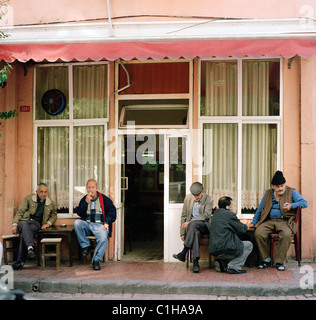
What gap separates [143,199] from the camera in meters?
14.8

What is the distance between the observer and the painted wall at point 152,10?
862 centimetres

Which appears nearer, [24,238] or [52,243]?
[52,243]

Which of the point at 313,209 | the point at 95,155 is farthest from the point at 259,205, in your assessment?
the point at 95,155

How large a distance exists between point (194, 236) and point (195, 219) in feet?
1.22

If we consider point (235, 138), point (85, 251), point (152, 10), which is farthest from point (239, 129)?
point (85, 251)

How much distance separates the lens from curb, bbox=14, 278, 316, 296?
687cm

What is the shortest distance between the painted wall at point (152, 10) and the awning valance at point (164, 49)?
4.90ft

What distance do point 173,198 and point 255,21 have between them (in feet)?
11.7

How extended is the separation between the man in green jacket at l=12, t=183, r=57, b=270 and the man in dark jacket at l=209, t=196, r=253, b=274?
3169 millimetres

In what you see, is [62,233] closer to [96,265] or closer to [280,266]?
[96,265]

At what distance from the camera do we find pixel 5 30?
8.77m

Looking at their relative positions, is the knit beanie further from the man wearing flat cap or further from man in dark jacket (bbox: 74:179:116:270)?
man in dark jacket (bbox: 74:179:116:270)

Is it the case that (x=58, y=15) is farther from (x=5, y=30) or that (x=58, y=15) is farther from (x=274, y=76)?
(x=274, y=76)

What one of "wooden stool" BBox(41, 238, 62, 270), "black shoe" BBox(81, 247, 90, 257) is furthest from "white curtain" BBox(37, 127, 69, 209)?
"black shoe" BBox(81, 247, 90, 257)
